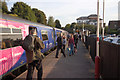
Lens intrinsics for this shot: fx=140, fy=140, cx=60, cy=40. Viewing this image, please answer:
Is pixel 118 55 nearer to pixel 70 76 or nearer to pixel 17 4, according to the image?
pixel 70 76

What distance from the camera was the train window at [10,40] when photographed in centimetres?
520

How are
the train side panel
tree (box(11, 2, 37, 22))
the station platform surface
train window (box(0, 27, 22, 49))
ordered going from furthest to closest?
1. tree (box(11, 2, 37, 22))
2. the station platform surface
3. train window (box(0, 27, 22, 49))
4. the train side panel

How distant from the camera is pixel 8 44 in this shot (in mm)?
5559

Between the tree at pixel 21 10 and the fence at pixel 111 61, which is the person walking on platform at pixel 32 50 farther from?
the tree at pixel 21 10

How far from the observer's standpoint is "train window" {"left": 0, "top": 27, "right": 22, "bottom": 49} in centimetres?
520

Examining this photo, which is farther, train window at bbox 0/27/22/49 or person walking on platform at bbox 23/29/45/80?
train window at bbox 0/27/22/49

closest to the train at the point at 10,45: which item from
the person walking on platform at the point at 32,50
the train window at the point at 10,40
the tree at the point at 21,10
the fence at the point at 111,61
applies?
the train window at the point at 10,40

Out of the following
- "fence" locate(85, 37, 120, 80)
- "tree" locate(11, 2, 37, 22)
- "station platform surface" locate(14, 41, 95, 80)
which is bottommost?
"station platform surface" locate(14, 41, 95, 80)

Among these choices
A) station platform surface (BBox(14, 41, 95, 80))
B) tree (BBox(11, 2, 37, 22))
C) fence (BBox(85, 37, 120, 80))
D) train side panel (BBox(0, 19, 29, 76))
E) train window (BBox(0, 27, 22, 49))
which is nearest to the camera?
fence (BBox(85, 37, 120, 80))

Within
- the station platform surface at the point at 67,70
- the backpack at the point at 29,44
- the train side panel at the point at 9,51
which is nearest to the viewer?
the backpack at the point at 29,44

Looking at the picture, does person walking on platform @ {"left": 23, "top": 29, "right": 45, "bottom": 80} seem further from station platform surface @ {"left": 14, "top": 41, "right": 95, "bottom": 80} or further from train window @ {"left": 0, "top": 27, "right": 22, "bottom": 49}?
station platform surface @ {"left": 14, "top": 41, "right": 95, "bottom": 80}

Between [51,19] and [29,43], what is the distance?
96100mm

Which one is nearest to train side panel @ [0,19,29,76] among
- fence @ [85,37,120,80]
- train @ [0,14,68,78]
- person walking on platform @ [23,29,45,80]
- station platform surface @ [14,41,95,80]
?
train @ [0,14,68,78]

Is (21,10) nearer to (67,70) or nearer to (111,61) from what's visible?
(67,70)
